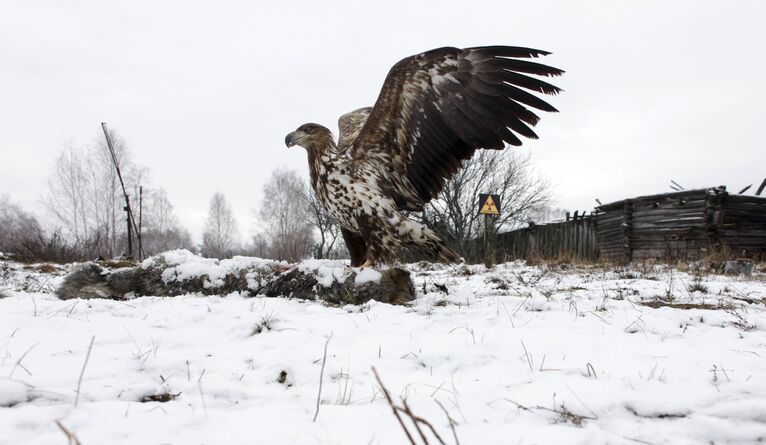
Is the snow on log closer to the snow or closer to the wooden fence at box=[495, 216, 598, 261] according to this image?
the snow

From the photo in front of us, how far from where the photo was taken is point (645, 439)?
1.24m

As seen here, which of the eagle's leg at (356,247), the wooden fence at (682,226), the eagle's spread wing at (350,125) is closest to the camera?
the eagle's leg at (356,247)

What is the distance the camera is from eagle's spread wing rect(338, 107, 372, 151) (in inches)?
212

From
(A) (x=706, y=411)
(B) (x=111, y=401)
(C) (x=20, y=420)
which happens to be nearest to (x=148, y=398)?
(B) (x=111, y=401)

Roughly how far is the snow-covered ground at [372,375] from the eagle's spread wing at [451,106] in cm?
182

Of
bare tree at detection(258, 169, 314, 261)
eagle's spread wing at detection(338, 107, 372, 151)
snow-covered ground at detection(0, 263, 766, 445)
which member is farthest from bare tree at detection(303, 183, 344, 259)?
snow-covered ground at detection(0, 263, 766, 445)

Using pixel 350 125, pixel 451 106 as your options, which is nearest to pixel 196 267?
pixel 350 125

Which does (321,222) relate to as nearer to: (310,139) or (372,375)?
(310,139)

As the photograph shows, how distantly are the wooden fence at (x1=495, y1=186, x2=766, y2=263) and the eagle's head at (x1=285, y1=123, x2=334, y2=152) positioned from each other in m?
7.50

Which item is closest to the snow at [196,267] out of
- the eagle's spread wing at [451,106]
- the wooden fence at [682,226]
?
the eagle's spread wing at [451,106]

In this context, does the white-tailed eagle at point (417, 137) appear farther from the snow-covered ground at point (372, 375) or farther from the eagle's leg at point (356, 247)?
the snow-covered ground at point (372, 375)

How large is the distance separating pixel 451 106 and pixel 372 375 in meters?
2.99

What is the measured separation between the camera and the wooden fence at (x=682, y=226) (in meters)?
12.6

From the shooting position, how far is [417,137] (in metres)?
4.33
